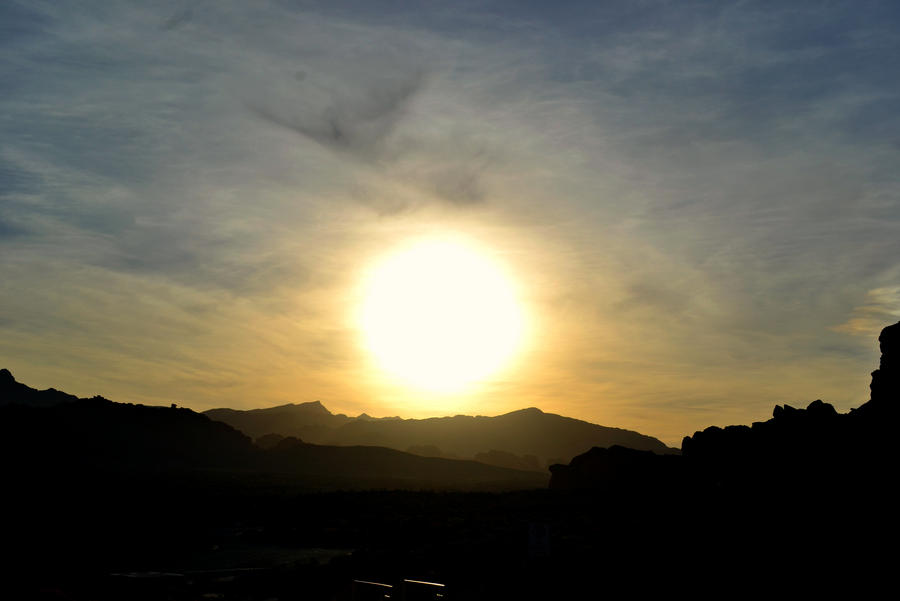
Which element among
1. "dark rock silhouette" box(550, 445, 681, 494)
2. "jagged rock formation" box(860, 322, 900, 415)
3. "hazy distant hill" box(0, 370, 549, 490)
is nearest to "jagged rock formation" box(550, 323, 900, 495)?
"jagged rock formation" box(860, 322, 900, 415)

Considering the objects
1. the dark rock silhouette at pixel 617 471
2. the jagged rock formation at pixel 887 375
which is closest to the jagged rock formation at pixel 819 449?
the jagged rock formation at pixel 887 375

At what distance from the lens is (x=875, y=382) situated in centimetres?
2841

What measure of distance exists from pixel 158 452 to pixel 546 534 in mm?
147271

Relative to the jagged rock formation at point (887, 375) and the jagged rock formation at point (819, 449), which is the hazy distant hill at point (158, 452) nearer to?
the jagged rock formation at point (819, 449)

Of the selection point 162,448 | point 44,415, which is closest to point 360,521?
point 44,415

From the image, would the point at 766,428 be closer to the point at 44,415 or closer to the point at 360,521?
the point at 360,521

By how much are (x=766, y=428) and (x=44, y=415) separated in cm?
12938

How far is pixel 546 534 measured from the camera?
76.4 feet

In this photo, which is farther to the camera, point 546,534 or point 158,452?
point 158,452

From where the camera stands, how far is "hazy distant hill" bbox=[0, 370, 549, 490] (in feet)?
360

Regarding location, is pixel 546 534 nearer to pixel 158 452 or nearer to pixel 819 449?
pixel 819 449

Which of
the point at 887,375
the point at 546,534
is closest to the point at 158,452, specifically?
the point at 546,534

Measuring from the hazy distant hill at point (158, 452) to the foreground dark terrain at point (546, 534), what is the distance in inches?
1134

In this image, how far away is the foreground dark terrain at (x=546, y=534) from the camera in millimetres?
20438
